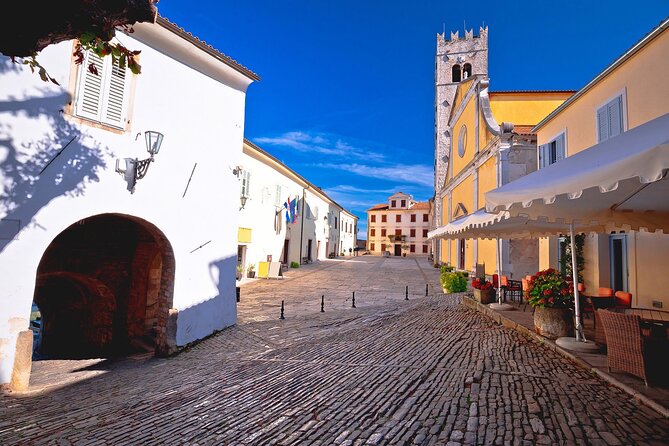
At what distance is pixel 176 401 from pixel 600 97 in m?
12.0

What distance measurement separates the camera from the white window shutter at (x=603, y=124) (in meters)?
9.13

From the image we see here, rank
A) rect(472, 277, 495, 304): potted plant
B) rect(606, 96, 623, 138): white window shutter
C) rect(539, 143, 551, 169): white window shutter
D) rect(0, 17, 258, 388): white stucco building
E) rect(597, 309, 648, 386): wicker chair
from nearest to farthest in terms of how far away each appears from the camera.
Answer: rect(597, 309, 648, 386): wicker chair, rect(0, 17, 258, 388): white stucco building, rect(606, 96, 623, 138): white window shutter, rect(472, 277, 495, 304): potted plant, rect(539, 143, 551, 169): white window shutter

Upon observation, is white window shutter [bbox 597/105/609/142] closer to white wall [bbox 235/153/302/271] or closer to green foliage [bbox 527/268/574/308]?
green foliage [bbox 527/268/574/308]

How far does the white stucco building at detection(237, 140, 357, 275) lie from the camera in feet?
62.1

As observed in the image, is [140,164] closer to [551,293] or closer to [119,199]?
[119,199]

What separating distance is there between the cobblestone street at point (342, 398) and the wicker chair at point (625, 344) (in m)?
0.35

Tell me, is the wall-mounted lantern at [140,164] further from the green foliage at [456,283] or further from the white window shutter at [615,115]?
the green foliage at [456,283]

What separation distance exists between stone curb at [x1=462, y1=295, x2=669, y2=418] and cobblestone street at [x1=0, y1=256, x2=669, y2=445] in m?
0.08

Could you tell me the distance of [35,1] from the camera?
2264 millimetres

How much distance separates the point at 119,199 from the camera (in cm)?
671

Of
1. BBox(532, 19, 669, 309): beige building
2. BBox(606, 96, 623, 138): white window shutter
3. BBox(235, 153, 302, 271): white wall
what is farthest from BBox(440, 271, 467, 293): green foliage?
BBox(235, 153, 302, 271): white wall

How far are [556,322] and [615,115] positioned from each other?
6.09 meters

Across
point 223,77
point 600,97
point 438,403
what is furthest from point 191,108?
point 600,97

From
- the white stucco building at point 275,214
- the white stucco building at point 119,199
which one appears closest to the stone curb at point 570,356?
the white stucco building at point 119,199
